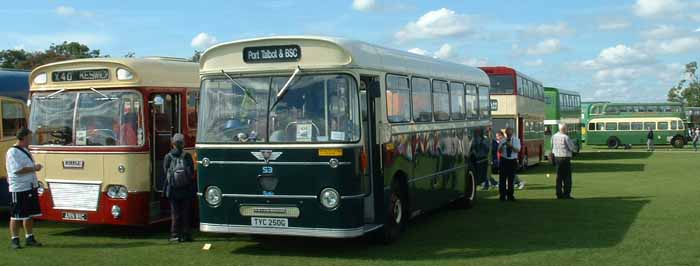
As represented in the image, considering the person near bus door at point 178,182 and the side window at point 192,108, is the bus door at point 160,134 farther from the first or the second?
the person near bus door at point 178,182

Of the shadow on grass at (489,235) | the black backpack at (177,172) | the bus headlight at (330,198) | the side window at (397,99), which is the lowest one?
the shadow on grass at (489,235)

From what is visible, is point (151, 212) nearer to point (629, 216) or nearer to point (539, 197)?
point (629, 216)

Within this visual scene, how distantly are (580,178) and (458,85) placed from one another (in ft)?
41.9

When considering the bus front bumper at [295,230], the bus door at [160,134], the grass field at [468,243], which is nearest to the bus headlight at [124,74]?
the bus door at [160,134]

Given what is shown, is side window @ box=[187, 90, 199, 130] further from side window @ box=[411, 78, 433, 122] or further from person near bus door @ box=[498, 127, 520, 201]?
person near bus door @ box=[498, 127, 520, 201]

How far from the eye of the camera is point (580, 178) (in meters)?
27.6

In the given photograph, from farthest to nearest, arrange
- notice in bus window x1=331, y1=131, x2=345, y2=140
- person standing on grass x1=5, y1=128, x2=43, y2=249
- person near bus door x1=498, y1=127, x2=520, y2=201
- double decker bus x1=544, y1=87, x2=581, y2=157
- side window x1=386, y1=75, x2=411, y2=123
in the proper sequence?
double decker bus x1=544, y1=87, x2=581, y2=157, person near bus door x1=498, y1=127, x2=520, y2=201, side window x1=386, y1=75, x2=411, y2=123, person standing on grass x1=5, y1=128, x2=43, y2=249, notice in bus window x1=331, y1=131, x2=345, y2=140

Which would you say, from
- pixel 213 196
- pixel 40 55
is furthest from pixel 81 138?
pixel 40 55

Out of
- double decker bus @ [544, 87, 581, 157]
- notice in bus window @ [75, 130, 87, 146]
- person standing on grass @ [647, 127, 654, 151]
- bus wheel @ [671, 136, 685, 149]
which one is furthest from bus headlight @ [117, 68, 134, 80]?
bus wheel @ [671, 136, 685, 149]

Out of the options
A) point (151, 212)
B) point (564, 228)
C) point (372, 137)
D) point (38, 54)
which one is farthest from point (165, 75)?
point (38, 54)

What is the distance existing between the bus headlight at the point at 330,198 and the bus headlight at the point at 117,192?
3.65 metres

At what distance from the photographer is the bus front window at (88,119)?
42.2ft

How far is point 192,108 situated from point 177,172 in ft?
6.21

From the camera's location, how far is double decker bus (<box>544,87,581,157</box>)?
136 feet
